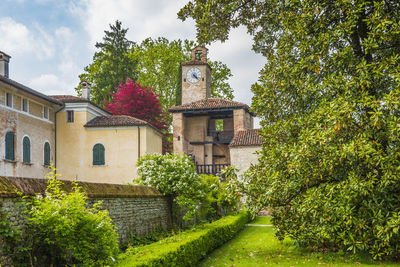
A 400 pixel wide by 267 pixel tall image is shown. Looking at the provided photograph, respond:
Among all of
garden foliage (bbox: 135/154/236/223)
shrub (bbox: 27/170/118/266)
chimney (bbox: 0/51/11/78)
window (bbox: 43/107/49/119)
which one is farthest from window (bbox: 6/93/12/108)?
shrub (bbox: 27/170/118/266)

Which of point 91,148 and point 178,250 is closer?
point 178,250

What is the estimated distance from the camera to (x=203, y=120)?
34594mm

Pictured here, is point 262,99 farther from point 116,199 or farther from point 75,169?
point 75,169

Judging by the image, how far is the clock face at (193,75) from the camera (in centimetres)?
3612

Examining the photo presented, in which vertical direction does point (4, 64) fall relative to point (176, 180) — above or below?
above

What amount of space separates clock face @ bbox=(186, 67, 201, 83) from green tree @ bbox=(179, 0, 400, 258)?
80.0 feet

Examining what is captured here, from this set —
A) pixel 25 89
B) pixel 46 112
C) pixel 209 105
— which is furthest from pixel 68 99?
pixel 209 105

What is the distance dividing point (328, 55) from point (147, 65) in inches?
1358

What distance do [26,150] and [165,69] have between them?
21.2 meters

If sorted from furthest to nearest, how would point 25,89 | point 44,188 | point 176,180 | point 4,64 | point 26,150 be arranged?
1. point 4,64
2. point 26,150
3. point 25,89
4. point 176,180
5. point 44,188

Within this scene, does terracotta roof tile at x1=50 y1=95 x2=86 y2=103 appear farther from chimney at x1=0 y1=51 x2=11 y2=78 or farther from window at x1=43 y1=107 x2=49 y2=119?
chimney at x1=0 y1=51 x2=11 y2=78

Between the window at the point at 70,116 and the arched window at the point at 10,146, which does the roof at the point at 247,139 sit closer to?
the window at the point at 70,116

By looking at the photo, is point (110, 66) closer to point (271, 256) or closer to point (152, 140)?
point (152, 140)

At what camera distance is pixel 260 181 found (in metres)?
10.6
